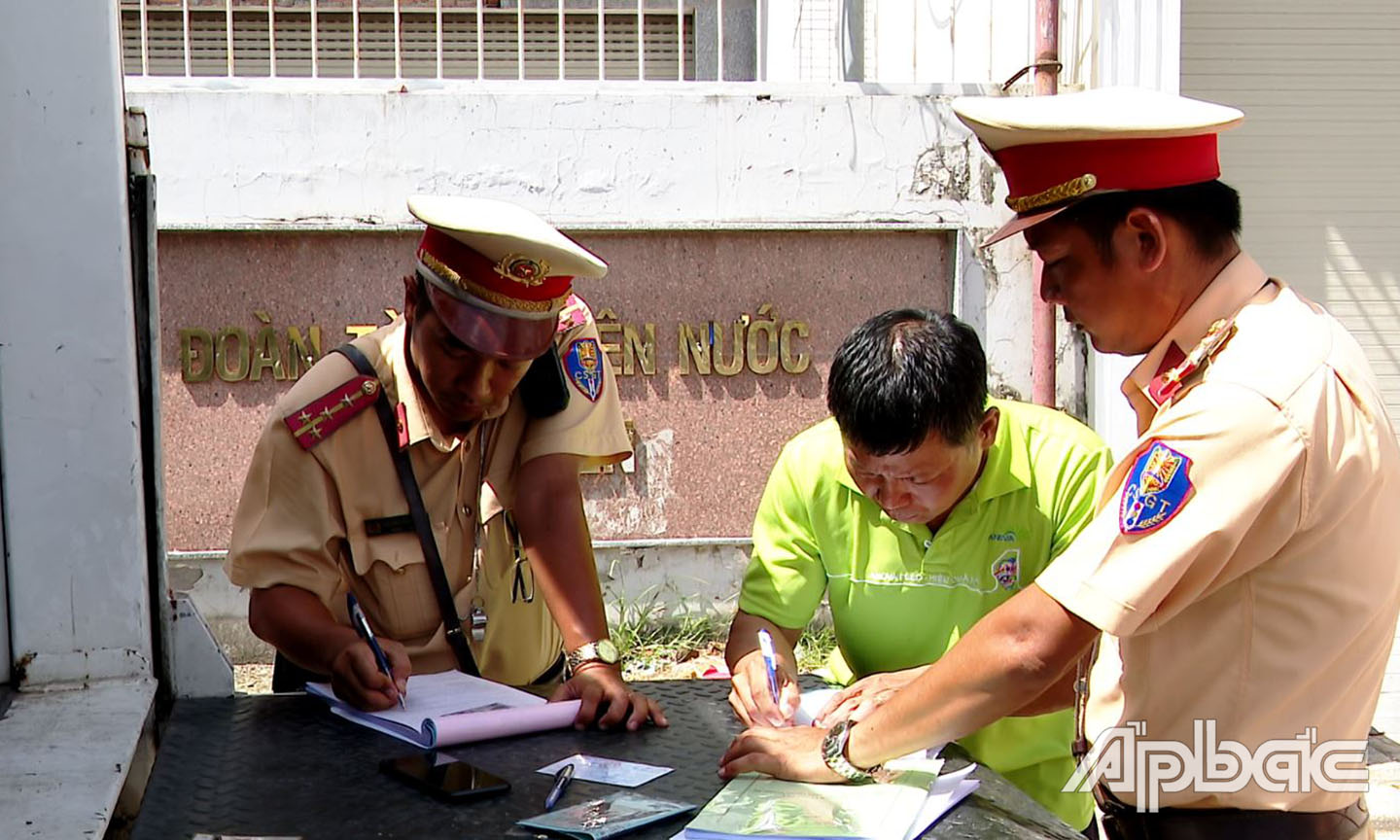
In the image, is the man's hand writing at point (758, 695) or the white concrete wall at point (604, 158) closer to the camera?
the man's hand writing at point (758, 695)

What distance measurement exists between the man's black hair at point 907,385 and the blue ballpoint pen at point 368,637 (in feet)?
2.65

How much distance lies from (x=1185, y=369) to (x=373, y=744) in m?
1.22

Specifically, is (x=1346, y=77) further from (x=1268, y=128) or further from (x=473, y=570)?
(x=473, y=570)

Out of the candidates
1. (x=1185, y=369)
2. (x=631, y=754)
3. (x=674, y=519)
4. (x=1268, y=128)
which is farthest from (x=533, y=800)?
(x=1268, y=128)

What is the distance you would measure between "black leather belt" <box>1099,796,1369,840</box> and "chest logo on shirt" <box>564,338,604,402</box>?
4.01 feet

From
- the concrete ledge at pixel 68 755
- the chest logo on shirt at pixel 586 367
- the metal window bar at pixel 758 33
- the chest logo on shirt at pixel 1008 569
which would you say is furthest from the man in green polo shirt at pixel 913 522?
the metal window bar at pixel 758 33

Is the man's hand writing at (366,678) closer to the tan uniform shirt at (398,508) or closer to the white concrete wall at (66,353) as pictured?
the tan uniform shirt at (398,508)

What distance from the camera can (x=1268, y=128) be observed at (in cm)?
507

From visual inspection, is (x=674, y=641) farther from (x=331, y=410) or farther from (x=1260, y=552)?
(x=1260, y=552)

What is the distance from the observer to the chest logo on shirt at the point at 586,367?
8.27 feet

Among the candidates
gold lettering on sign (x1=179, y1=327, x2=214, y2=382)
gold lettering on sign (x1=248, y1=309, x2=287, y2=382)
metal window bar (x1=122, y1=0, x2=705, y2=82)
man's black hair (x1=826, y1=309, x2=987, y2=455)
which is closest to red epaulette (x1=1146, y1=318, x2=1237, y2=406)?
man's black hair (x1=826, y1=309, x2=987, y2=455)

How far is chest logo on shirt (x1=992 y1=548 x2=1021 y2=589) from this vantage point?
2299mm

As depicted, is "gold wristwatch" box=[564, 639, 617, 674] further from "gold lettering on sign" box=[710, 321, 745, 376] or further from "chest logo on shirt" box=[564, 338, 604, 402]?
"gold lettering on sign" box=[710, 321, 745, 376]

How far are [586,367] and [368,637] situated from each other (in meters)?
0.68
